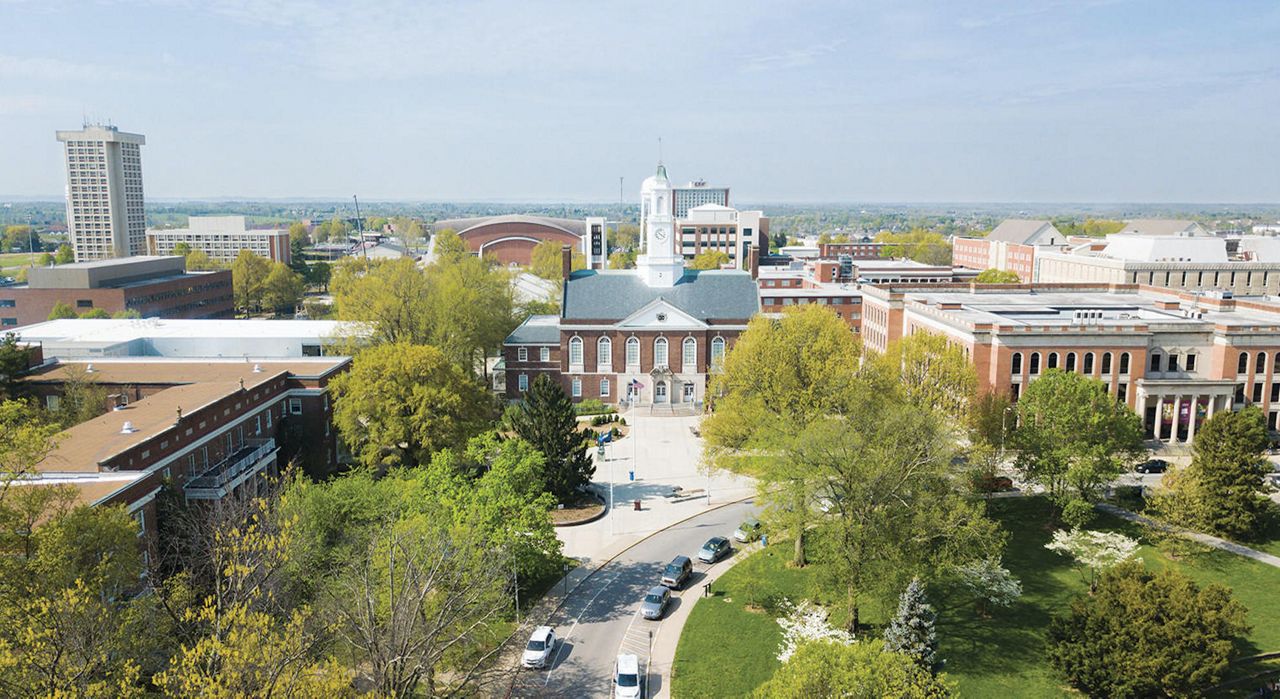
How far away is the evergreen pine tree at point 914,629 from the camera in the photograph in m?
29.6

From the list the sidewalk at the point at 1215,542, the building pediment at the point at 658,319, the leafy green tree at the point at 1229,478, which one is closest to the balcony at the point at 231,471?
the building pediment at the point at 658,319

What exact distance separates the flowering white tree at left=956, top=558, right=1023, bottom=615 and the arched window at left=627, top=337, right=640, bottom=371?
43.7 meters

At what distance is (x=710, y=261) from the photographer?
14525cm

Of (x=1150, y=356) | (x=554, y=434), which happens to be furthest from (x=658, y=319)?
(x=1150, y=356)

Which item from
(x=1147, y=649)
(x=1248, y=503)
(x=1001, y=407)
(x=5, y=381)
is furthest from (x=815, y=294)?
(x=5, y=381)

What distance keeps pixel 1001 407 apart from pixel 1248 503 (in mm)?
12989

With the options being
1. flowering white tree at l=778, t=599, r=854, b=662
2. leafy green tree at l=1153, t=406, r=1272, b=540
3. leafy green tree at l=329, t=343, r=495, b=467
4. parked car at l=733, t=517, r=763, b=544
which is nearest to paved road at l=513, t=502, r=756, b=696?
parked car at l=733, t=517, r=763, b=544

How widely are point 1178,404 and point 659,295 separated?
4225 cm

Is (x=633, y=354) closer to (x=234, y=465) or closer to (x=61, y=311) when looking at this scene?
(x=234, y=465)

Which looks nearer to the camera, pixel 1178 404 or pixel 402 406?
pixel 402 406

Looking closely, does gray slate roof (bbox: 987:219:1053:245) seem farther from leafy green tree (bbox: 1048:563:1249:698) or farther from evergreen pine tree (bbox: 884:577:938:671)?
evergreen pine tree (bbox: 884:577:938:671)

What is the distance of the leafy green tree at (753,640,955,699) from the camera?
20891 millimetres

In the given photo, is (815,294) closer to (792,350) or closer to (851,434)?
(792,350)

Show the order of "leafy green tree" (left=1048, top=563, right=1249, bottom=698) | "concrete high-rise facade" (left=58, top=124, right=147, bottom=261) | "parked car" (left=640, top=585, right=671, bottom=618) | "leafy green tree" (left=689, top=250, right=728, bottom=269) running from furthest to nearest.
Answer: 1. "concrete high-rise facade" (left=58, top=124, right=147, bottom=261)
2. "leafy green tree" (left=689, top=250, right=728, bottom=269)
3. "parked car" (left=640, top=585, right=671, bottom=618)
4. "leafy green tree" (left=1048, top=563, right=1249, bottom=698)
